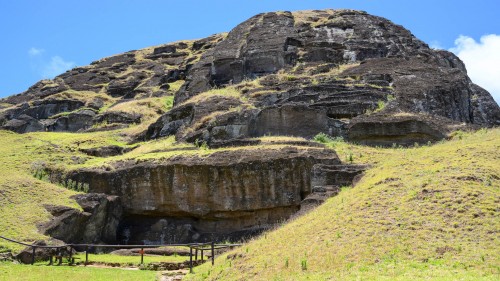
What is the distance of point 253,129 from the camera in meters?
32.9

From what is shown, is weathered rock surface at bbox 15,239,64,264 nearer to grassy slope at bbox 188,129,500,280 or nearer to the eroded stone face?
the eroded stone face

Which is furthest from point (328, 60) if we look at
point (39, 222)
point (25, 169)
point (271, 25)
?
point (39, 222)

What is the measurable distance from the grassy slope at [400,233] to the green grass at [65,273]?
2297mm

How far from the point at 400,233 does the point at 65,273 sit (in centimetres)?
1164

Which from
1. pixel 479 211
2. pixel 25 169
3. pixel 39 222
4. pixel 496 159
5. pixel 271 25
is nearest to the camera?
pixel 479 211

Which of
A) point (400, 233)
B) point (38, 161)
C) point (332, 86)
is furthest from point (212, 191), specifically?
point (332, 86)

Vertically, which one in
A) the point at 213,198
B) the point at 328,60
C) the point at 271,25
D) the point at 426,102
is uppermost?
the point at 271,25

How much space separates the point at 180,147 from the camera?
107 ft

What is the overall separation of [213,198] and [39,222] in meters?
8.11

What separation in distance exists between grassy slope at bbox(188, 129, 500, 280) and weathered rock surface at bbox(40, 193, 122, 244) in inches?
351

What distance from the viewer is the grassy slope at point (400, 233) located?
589 inches

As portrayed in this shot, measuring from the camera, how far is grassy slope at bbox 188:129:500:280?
15.0m

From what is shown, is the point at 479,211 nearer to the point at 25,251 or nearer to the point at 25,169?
the point at 25,251

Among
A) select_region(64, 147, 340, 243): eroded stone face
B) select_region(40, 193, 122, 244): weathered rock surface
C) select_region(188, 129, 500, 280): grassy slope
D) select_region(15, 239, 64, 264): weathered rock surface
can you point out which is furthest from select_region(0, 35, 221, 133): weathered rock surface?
select_region(188, 129, 500, 280): grassy slope
